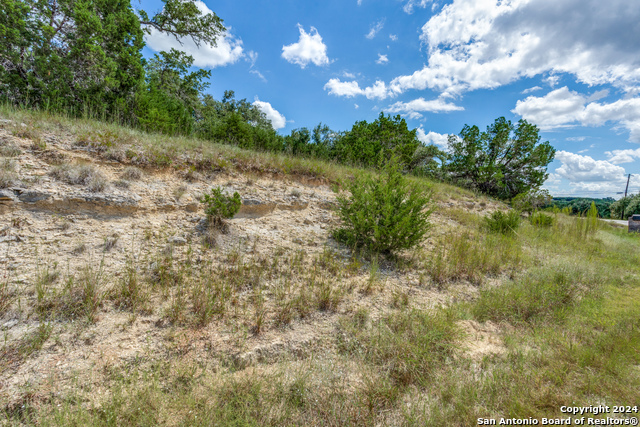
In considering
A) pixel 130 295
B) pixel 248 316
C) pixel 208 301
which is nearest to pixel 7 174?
pixel 130 295

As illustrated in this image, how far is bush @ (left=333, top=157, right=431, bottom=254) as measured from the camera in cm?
483

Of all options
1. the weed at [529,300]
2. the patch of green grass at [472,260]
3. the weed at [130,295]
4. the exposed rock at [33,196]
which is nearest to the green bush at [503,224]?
the patch of green grass at [472,260]

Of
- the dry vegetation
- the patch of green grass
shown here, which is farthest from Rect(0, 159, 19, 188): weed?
the patch of green grass

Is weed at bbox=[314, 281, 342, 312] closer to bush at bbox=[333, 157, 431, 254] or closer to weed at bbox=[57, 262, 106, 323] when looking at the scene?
bush at bbox=[333, 157, 431, 254]

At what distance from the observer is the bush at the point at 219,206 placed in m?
4.75

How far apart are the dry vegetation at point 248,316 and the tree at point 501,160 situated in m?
15.4

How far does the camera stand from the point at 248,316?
288cm

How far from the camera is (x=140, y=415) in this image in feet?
5.60

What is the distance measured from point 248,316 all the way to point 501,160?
23.9 m

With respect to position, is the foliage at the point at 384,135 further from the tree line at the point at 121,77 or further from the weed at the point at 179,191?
the weed at the point at 179,191

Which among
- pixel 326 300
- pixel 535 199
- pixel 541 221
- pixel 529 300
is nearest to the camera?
pixel 326 300

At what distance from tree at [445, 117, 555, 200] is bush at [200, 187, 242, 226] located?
19153 millimetres

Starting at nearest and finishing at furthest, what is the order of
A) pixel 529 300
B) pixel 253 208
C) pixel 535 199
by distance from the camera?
pixel 529 300 → pixel 253 208 → pixel 535 199

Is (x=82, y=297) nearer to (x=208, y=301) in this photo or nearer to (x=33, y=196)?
(x=208, y=301)
